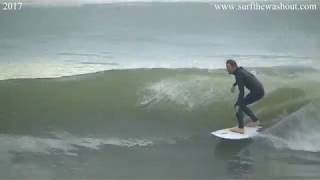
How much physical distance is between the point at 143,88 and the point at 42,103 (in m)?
0.55

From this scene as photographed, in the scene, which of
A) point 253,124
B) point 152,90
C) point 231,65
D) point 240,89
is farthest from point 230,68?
point 152,90

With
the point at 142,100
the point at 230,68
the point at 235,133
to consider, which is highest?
the point at 230,68

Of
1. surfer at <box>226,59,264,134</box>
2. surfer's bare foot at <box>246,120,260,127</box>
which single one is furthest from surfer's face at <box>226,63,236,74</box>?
surfer's bare foot at <box>246,120,260,127</box>

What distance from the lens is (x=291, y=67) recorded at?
2846 mm

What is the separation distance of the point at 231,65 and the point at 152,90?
1.47 feet

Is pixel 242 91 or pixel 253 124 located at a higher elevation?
pixel 242 91

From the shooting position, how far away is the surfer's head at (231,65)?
2840mm

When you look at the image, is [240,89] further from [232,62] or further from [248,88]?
[232,62]

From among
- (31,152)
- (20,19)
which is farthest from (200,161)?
(20,19)

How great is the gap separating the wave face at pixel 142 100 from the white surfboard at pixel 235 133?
0.11ft

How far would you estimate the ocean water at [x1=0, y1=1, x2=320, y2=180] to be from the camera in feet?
9.17

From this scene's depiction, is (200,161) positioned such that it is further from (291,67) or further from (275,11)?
(275,11)

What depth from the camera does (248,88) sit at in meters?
2.84

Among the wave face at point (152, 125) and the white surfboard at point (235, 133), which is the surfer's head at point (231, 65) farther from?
the white surfboard at point (235, 133)
